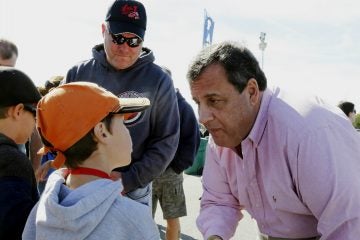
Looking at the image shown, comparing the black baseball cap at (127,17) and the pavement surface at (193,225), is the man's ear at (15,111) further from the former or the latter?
the pavement surface at (193,225)

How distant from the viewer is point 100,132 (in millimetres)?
1733

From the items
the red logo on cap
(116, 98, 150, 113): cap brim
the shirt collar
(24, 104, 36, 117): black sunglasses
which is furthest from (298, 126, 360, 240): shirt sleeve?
the red logo on cap

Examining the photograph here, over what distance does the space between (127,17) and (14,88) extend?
87 centimetres

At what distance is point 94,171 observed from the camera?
5.55 feet

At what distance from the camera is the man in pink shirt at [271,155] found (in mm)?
1723

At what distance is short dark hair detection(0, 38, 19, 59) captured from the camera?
3.79 metres

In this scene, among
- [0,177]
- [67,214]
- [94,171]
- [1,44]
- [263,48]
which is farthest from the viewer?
[263,48]

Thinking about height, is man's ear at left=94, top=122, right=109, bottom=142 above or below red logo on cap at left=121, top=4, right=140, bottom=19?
below

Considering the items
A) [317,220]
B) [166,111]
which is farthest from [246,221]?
[317,220]

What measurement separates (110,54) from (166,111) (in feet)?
1.61

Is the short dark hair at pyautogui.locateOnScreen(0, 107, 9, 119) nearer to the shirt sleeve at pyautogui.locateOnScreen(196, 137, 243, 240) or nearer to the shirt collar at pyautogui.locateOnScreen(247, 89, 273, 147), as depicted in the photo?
the shirt sleeve at pyautogui.locateOnScreen(196, 137, 243, 240)

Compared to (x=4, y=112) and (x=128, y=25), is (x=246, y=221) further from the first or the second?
(x=4, y=112)

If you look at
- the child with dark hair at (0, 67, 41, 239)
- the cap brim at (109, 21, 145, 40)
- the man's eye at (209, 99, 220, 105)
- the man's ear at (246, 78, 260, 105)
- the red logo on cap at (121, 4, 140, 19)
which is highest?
the red logo on cap at (121, 4, 140, 19)

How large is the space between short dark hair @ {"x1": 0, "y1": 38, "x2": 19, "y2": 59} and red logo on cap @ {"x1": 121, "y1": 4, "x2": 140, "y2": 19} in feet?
5.14
